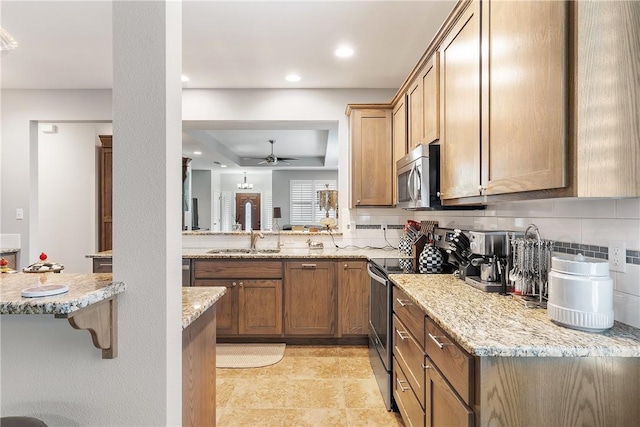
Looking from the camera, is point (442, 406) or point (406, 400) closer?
point (442, 406)

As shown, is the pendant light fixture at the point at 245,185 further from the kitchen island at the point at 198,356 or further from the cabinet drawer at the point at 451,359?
the cabinet drawer at the point at 451,359

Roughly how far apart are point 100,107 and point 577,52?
437 centimetres

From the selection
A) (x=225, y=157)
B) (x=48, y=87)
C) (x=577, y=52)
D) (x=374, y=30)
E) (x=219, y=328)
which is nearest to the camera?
(x=577, y=52)

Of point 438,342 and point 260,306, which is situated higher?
point 438,342

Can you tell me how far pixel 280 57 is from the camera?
10.3 ft

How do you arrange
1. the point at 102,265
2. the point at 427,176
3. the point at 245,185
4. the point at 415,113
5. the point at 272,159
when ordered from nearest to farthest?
1. the point at 427,176
2. the point at 415,113
3. the point at 102,265
4. the point at 272,159
5. the point at 245,185

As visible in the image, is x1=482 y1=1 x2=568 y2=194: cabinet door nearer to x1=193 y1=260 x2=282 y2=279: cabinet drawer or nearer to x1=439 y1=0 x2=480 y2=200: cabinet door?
x1=439 y1=0 x2=480 y2=200: cabinet door

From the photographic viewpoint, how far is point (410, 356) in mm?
1839

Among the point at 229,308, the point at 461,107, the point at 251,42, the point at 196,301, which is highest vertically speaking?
the point at 251,42

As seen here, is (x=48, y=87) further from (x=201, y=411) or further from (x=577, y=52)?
(x=577, y=52)

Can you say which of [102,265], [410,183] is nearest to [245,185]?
Answer: [102,265]

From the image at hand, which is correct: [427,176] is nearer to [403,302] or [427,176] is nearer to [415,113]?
[415,113]

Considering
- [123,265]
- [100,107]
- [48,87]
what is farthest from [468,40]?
[48,87]

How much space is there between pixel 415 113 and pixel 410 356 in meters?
1.83
